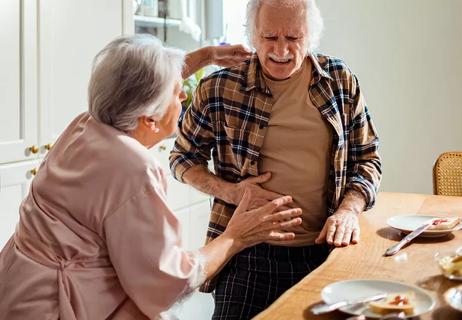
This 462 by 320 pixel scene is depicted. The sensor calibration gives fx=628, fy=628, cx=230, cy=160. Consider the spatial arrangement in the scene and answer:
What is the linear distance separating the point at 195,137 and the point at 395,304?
98 cm

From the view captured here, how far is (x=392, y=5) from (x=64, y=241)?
3058 millimetres

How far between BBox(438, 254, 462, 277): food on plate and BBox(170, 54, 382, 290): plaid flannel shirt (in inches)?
19.9

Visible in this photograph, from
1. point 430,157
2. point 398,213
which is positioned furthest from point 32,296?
point 430,157

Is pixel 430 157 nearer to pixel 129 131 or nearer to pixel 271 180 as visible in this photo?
pixel 271 180

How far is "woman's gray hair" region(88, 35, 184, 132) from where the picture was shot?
132 centimetres

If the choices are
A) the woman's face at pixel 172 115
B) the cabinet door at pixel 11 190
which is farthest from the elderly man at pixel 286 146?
the cabinet door at pixel 11 190

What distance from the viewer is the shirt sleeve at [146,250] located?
49.7 inches

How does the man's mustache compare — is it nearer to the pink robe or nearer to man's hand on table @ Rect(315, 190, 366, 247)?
man's hand on table @ Rect(315, 190, 366, 247)

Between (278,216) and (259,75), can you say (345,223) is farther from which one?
(259,75)

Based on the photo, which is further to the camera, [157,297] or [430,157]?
[430,157]

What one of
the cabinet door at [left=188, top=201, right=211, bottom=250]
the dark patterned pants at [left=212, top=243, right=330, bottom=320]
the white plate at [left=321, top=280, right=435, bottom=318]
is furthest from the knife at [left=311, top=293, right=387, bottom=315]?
the cabinet door at [left=188, top=201, right=211, bottom=250]

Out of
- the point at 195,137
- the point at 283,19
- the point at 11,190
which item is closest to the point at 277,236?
the point at 195,137

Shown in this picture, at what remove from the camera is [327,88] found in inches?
72.7

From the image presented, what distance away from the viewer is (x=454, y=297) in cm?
115
